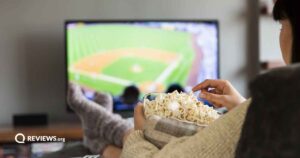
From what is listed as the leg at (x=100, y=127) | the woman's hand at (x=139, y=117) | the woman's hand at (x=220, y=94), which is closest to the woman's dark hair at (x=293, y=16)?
the woman's hand at (x=220, y=94)

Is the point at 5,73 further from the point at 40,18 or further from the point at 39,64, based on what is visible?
the point at 40,18

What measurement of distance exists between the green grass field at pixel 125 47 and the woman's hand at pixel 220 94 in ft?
6.24

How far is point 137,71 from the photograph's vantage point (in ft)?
9.84

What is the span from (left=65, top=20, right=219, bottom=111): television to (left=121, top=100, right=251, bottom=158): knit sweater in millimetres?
2190

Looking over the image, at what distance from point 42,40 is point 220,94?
2.13m

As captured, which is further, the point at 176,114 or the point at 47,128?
the point at 47,128

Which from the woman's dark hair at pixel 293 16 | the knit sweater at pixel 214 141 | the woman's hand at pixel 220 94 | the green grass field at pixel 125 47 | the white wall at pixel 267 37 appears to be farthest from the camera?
the white wall at pixel 267 37

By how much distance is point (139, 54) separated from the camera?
9.84ft

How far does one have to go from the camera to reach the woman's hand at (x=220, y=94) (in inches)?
→ 39.1

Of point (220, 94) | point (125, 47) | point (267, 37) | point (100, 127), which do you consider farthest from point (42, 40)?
point (220, 94)

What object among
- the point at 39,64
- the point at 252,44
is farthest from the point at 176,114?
the point at 252,44

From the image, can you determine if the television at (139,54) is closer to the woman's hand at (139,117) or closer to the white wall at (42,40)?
the white wall at (42,40)

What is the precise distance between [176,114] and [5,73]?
2276 mm

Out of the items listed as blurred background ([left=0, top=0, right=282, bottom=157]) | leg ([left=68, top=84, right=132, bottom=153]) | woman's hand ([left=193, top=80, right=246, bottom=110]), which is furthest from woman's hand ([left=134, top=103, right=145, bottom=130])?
blurred background ([left=0, top=0, right=282, bottom=157])
